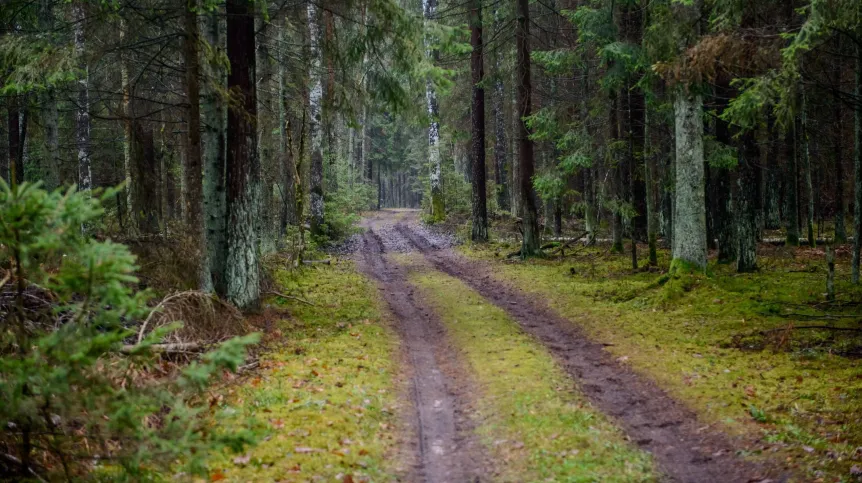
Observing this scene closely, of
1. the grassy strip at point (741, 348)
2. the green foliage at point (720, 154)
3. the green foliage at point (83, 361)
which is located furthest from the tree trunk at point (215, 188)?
the green foliage at point (720, 154)

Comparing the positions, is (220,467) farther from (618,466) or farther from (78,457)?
(618,466)

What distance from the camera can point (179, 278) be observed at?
10.3 metres

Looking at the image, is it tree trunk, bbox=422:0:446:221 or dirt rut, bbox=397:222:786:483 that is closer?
dirt rut, bbox=397:222:786:483

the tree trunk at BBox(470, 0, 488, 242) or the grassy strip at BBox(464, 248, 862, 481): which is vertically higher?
the tree trunk at BBox(470, 0, 488, 242)

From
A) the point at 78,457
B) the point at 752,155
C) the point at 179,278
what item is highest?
the point at 752,155

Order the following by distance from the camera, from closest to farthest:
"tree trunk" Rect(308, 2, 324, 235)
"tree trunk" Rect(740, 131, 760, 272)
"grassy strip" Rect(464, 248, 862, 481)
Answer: "grassy strip" Rect(464, 248, 862, 481) → "tree trunk" Rect(740, 131, 760, 272) → "tree trunk" Rect(308, 2, 324, 235)

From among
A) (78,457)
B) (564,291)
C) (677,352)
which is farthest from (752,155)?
(78,457)

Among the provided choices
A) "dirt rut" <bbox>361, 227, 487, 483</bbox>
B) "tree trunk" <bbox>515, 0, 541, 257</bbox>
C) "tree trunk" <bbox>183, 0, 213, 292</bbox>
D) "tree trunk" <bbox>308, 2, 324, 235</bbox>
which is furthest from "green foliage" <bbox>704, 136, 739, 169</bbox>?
"tree trunk" <bbox>308, 2, 324, 235</bbox>

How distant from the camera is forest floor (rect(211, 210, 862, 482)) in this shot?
19.9 feet

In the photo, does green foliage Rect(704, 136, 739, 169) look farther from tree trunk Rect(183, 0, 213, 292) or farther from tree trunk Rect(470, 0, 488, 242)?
tree trunk Rect(183, 0, 213, 292)

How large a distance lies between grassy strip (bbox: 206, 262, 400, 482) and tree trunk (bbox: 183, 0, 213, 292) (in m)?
1.82

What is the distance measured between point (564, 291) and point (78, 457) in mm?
11801

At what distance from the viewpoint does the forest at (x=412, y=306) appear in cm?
396

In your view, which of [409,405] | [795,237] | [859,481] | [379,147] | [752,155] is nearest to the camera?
[859,481]
